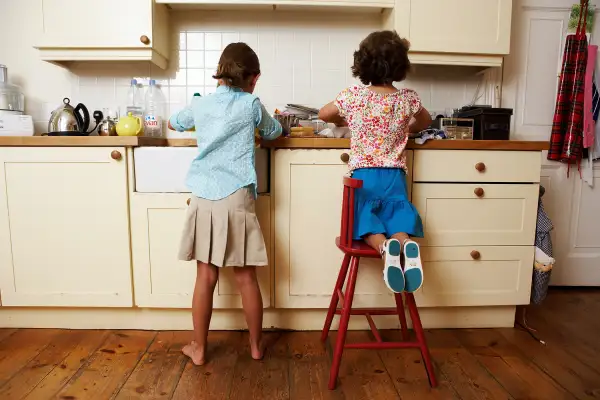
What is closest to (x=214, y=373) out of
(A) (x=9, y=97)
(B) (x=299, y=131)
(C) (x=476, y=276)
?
(B) (x=299, y=131)

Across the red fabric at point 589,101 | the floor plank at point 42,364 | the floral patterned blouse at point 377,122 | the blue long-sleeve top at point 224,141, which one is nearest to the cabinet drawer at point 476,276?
the floral patterned blouse at point 377,122

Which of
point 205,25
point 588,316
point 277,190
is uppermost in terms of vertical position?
point 205,25

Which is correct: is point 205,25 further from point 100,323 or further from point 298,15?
point 100,323

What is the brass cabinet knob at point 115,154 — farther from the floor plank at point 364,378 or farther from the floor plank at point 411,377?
the floor plank at point 411,377

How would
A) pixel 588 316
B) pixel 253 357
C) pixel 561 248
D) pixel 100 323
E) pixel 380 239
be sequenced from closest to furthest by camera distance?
1. pixel 380 239
2. pixel 253 357
3. pixel 100 323
4. pixel 588 316
5. pixel 561 248

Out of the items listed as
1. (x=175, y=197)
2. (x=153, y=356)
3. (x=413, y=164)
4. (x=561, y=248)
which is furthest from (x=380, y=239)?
(x=561, y=248)

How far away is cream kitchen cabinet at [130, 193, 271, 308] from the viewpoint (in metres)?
1.81

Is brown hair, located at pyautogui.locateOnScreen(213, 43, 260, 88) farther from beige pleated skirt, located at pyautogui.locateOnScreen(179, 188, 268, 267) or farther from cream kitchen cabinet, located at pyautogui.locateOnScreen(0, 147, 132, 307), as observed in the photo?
cream kitchen cabinet, located at pyautogui.locateOnScreen(0, 147, 132, 307)

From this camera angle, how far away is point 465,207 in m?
1.87

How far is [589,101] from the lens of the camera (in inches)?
96.3

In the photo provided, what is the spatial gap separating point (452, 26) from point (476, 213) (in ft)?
2.97

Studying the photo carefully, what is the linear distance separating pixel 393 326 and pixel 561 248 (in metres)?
1.37

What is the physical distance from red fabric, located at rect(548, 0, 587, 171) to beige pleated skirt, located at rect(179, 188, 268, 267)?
1.92 metres

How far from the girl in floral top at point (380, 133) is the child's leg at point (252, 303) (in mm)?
445
